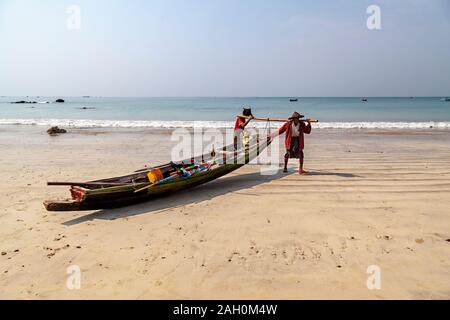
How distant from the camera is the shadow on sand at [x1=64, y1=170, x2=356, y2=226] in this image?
18.2 ft

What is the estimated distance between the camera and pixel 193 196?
21.6ft

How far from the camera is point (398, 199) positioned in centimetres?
604

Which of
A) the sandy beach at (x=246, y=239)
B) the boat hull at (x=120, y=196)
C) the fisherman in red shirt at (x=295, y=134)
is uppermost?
the fisherman in red shirt at (x=295, y=134)

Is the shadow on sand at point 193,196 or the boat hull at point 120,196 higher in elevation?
the boat hull at point 120,196

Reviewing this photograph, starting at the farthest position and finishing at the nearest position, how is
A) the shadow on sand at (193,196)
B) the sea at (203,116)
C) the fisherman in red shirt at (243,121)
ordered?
1. the sea at (203,116)
2. the fisherman in red shirt at (243,121)
3. the shadow on sand at (193,196)

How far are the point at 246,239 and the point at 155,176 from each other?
98.2 inches

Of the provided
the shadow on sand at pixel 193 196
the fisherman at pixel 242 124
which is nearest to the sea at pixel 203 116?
the fisherman at pixel 242 124

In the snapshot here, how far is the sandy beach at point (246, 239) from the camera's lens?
3520mm

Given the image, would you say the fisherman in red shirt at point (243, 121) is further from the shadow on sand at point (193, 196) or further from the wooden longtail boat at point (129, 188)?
the wooden longtail boat at point (129, 188)

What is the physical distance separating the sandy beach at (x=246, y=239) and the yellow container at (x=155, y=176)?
0.48 metres

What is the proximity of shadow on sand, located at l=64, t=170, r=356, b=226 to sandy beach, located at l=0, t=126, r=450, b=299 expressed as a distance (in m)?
0.03
